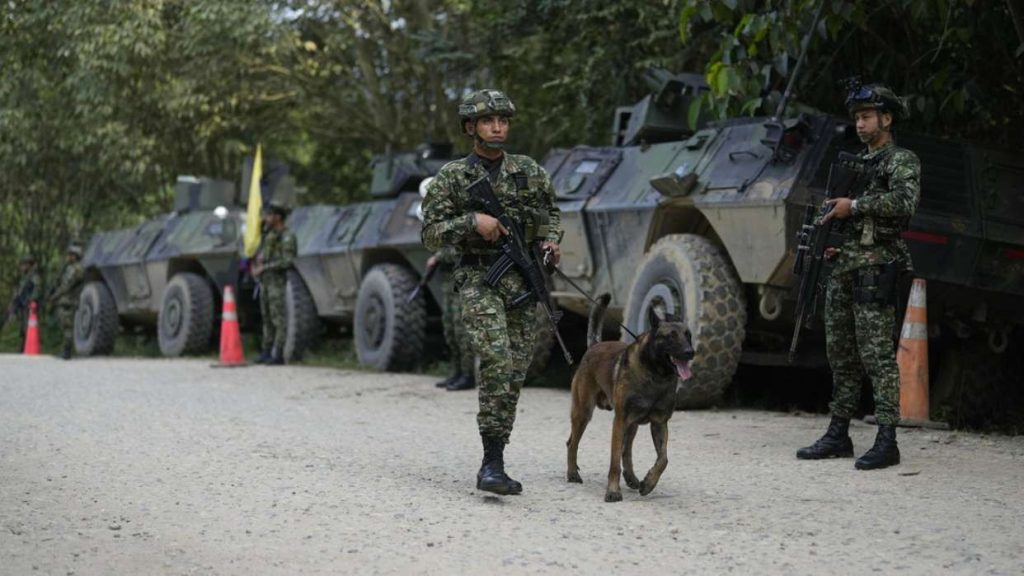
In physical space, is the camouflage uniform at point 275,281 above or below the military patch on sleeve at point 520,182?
below

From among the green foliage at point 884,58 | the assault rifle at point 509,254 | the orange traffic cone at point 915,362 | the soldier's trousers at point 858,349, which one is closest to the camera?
the assault rifle at point 509,254

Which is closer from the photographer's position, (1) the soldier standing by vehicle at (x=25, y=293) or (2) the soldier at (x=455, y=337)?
(2) the soldier at (x=455, y=337)

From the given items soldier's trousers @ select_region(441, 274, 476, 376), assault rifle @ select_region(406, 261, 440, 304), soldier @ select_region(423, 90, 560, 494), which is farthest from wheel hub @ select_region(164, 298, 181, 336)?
soldier @ select_region(423, 90, 560, 494)

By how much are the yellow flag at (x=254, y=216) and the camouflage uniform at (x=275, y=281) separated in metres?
0.88

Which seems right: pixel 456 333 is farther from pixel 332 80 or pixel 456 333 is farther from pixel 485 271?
pixel 332 80

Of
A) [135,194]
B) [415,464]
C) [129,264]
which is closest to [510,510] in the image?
[415,464]

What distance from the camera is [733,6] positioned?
9.80m

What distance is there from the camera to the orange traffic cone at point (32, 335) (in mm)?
22542

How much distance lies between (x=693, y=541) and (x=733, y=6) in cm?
471

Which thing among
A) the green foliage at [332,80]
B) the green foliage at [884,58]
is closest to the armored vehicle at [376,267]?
the green foliage at [332,80]

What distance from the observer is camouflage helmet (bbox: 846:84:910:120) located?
793 centimetres

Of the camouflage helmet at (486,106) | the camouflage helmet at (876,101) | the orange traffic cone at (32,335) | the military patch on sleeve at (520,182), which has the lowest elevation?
the orange traffic cone at (32,335)

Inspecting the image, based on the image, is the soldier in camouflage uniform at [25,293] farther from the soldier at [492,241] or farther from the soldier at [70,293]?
the soldier at [492,241]

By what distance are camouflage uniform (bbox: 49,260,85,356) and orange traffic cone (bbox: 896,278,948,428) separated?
45.8 feet
